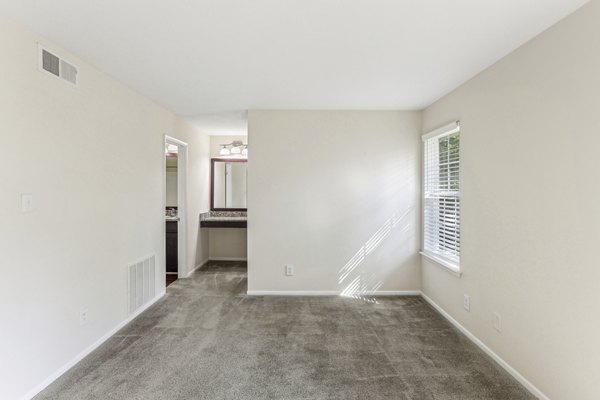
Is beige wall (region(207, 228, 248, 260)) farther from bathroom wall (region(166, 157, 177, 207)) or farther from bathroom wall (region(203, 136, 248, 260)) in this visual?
bathroom wall (region(166, 157, 177, 207))

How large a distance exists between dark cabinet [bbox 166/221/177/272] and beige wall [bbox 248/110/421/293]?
168 cm

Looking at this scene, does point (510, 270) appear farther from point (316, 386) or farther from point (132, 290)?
point (132, 290)

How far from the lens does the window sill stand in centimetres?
312

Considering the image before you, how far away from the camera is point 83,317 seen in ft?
8.34

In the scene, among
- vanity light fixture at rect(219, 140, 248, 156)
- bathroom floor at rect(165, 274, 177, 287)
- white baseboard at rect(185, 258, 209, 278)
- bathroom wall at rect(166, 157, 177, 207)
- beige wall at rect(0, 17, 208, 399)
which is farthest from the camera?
bathroom wall at rect(166, 157, 177, 207)

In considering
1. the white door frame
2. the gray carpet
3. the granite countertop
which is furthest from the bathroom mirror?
the gray carpet

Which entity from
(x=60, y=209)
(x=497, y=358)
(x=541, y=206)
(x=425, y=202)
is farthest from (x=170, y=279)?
(x=541, y=206)

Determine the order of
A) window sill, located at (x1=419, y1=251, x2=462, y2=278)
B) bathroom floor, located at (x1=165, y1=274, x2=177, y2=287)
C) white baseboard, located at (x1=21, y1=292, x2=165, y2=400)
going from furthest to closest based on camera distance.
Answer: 1. bathroom floor, located at (x1=165, y1=274, x2=177, y2=287)
2. window sill, located at (x1=419, y1=251, x2=462, y2=278)
3. white baseboard, located at (x1=21, y1=292, x2=165, y2=400)

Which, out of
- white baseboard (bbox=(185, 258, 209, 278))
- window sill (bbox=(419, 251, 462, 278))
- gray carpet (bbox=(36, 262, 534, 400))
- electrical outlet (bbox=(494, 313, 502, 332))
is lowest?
gray carpet (bbox=(36, 262, 534, 400))

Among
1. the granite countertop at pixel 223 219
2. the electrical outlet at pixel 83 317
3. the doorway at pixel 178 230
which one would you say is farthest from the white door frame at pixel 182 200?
the electrical outlet at pixel 83 317

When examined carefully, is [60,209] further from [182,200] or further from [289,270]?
[289,270]

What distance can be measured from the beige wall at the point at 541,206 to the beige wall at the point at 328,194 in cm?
119

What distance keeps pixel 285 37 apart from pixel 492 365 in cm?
294

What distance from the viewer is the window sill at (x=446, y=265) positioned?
3.12 metres
